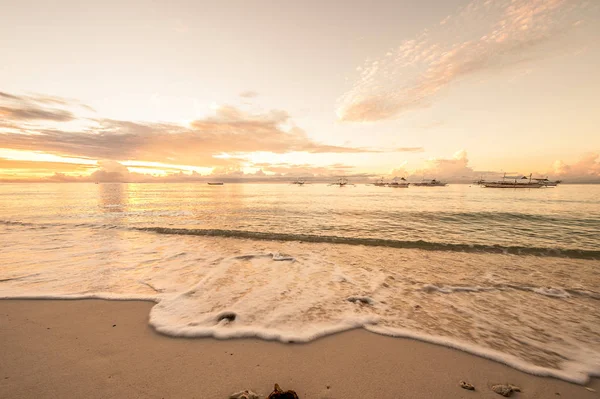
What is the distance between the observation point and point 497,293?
8.12m

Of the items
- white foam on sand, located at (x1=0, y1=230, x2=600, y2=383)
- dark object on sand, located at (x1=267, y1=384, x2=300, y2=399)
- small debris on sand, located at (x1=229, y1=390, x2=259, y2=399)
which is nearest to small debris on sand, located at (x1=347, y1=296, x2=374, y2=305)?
white foam on sand, located at (x1=0, y1=230, x2=600, y2=383)

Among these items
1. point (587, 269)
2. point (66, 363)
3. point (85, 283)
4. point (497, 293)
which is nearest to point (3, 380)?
point (66, 363)

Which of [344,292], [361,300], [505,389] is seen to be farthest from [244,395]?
[344,292]

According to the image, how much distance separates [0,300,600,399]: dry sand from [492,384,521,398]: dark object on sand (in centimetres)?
10

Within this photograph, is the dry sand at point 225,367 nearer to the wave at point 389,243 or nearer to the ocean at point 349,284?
the ocean at point 349,284

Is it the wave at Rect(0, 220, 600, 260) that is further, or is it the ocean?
the wave at Rect(0, 220, 600, 260)

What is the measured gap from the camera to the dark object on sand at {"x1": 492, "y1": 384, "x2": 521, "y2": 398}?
3774 mm

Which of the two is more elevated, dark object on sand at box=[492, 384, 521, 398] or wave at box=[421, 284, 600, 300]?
dark object on sand at box=[492, 384, 521, 398]

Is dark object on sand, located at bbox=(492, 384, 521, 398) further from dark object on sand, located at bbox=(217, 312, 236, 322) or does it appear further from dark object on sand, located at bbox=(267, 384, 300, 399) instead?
dark object on sand, located at bbox=(217, 312, 236, 322)

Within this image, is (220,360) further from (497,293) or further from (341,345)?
(497,293)

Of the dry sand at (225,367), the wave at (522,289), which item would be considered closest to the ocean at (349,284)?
the wave at (522,289)

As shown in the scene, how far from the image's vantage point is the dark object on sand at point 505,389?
3774 mm

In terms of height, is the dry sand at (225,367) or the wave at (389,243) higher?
the dry sand at (225,367)

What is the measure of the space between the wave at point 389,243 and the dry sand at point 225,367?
1050 centimetres
